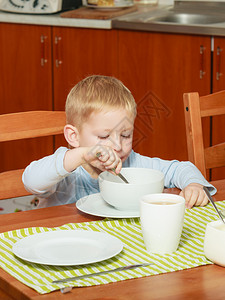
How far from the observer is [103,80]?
1609mm

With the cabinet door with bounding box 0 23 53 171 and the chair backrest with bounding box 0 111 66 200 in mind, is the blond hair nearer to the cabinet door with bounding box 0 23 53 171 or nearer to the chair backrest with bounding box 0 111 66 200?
the chair backrest with bounding box 0 111 66 200

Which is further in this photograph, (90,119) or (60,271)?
(90,119)

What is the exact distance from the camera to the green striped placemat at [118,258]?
0.97 metres

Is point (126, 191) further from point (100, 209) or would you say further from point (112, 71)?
point (112, 71)

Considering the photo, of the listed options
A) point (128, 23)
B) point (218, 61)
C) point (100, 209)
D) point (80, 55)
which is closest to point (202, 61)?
point (218, 61)

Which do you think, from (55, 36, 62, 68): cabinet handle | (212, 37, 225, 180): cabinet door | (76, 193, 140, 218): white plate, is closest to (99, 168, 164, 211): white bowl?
(76, 193, 140, 218): white plate

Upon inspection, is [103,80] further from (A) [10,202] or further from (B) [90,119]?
(A) [10,202]

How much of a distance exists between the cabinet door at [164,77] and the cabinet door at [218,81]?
4 cm

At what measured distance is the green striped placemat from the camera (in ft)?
3.19

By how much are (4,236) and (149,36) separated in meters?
2.12

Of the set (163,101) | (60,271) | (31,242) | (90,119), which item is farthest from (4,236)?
(163,101)

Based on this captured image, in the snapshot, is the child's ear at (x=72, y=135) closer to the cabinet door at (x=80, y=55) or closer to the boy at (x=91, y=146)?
the boy at (x=91, y=146)

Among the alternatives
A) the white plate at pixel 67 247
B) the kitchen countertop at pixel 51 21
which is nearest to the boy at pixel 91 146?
the white plate at pixel 67 247

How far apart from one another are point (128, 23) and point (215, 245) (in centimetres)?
224
